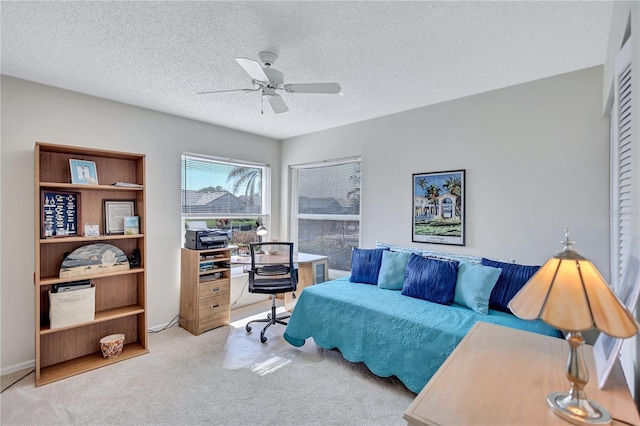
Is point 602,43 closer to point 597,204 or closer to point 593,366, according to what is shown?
point 597,204

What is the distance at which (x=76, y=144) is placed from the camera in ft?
9.53

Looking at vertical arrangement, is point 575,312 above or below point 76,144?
below

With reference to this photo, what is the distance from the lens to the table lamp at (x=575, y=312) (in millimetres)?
811

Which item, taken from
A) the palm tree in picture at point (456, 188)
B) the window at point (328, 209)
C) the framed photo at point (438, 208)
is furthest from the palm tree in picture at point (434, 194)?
the window at point (328, 209)

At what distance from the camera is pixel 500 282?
2.51m

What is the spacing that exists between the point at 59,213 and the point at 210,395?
6.68ft

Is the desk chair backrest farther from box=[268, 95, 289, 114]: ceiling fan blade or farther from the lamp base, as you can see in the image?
the lamp base

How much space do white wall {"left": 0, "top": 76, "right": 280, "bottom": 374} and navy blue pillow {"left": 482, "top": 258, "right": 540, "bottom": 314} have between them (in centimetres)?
340

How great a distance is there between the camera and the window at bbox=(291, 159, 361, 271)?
4.16 metres

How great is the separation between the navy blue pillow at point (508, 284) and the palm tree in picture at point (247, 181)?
3.38 meters

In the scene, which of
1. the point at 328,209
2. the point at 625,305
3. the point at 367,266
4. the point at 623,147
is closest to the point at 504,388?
the point at 625,305

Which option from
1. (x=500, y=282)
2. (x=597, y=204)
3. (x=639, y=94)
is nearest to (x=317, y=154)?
(x=500, y=282)

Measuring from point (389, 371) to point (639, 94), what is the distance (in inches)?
84.1

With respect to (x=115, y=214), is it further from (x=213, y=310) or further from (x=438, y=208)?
(x=438, y=208)
